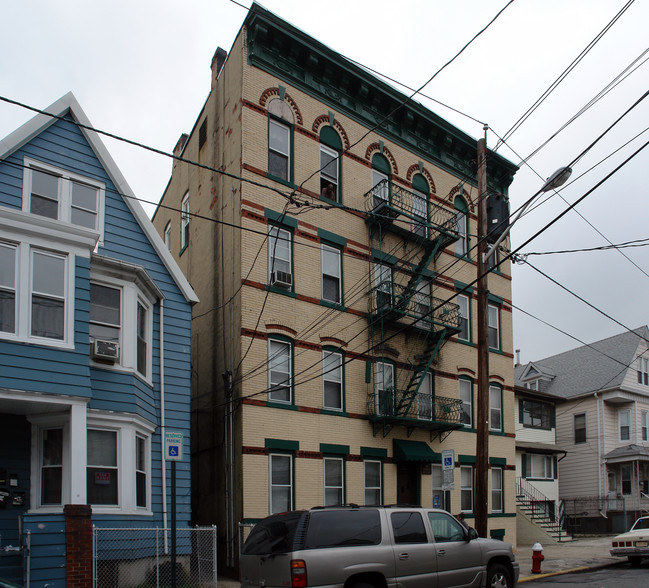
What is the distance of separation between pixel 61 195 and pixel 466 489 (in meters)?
15.7

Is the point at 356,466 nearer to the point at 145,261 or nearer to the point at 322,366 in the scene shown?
the point at 322,366

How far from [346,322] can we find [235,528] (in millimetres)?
6484

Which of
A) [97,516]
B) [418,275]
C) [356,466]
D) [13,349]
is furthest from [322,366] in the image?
[13,349]

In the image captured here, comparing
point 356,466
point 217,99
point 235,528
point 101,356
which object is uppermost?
point 217,99

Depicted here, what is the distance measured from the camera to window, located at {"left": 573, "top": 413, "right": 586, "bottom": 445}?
38.0 meters

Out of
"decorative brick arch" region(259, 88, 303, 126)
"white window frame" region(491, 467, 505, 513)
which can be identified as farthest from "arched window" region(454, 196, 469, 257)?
"white window frame" region(491, 467, 505, 513)

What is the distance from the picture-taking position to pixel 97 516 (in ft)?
A: 45.7

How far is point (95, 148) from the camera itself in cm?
1602

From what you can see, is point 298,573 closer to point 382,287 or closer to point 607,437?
point 382,287

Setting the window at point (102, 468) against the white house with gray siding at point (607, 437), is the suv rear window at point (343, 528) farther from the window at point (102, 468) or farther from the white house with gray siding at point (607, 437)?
the white house with gray siding at point (607, 437)

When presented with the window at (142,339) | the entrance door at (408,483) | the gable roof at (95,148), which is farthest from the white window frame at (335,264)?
the window at (142,339)

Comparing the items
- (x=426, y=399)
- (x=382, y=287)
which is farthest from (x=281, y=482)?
(x=382, y=287)

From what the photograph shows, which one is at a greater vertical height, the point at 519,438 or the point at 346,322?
the point at 346,322

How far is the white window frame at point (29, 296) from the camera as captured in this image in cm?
1289
